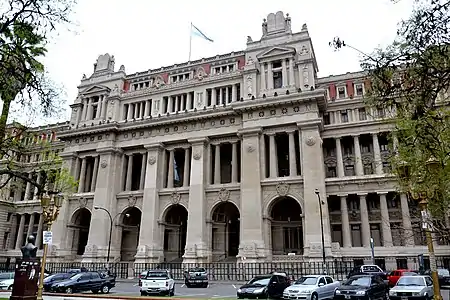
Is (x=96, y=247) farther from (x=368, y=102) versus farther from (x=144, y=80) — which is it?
(x=368, y=102)

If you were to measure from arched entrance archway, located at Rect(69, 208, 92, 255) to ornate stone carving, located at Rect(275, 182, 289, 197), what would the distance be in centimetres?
2859

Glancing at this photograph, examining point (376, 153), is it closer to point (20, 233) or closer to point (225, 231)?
point (225, 231)

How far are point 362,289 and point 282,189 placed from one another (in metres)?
22.6

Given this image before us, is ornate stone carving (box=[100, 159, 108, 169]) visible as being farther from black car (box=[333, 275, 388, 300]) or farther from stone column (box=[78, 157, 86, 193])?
black car (box=[333, 275, 388, 300])

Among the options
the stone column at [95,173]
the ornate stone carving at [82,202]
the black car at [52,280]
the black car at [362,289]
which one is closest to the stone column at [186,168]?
the stone column at [95,173]

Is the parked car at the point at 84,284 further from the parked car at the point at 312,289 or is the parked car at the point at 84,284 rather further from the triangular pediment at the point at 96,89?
the triangular pediment at the point at 96,89

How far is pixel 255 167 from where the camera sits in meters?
43.0

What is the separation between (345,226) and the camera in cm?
4278

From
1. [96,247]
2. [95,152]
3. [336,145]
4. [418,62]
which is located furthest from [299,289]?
[95,152]

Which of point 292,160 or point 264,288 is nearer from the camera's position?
point 264,288

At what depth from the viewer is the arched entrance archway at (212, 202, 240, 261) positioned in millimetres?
46844

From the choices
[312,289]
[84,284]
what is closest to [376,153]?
[312,289]

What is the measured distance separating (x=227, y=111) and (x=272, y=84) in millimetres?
6731

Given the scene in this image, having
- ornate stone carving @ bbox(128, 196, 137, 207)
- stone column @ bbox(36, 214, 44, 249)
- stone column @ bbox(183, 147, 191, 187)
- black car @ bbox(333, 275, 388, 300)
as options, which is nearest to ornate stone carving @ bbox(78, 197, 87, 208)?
ornate stone carving @ bbox(128, 196, 137, 207)
